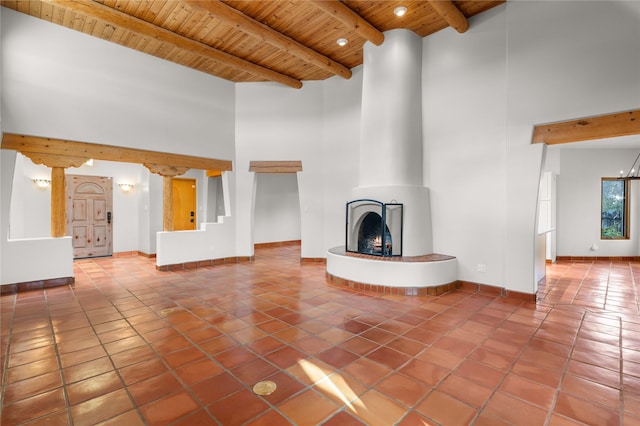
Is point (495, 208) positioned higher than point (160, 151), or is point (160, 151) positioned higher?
point (160, 151)

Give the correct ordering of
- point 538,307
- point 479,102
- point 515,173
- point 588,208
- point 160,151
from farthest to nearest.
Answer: point 588,208, point 160,151, point 479,102, point 515,173, point 538,307

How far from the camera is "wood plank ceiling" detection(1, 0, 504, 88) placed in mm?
4203

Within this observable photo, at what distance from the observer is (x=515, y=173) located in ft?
13.6

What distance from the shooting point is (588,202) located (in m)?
7.11

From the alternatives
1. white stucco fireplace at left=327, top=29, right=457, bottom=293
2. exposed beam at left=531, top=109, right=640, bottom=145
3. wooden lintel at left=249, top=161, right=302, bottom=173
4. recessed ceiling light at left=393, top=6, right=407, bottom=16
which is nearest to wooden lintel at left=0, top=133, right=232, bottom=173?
wooden lintel at left=249, top=161, right=302, bottom=173

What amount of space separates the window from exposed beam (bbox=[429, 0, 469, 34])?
5689 mm

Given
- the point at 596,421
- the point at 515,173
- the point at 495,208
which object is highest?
the point at 515,173

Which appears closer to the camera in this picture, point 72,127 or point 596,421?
point 596,421

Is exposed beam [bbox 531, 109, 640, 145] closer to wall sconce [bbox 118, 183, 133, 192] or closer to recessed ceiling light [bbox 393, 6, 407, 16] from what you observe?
recessed ceiling light [bbox 393, 6, 407, 16]

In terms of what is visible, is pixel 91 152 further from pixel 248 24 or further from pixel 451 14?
pixel 451 14

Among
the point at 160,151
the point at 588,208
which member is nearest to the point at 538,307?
the point at 588,208

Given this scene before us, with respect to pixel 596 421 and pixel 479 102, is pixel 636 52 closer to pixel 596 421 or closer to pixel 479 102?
pixel 479 102

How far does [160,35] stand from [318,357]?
5.37 meters

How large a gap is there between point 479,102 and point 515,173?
1.19m
